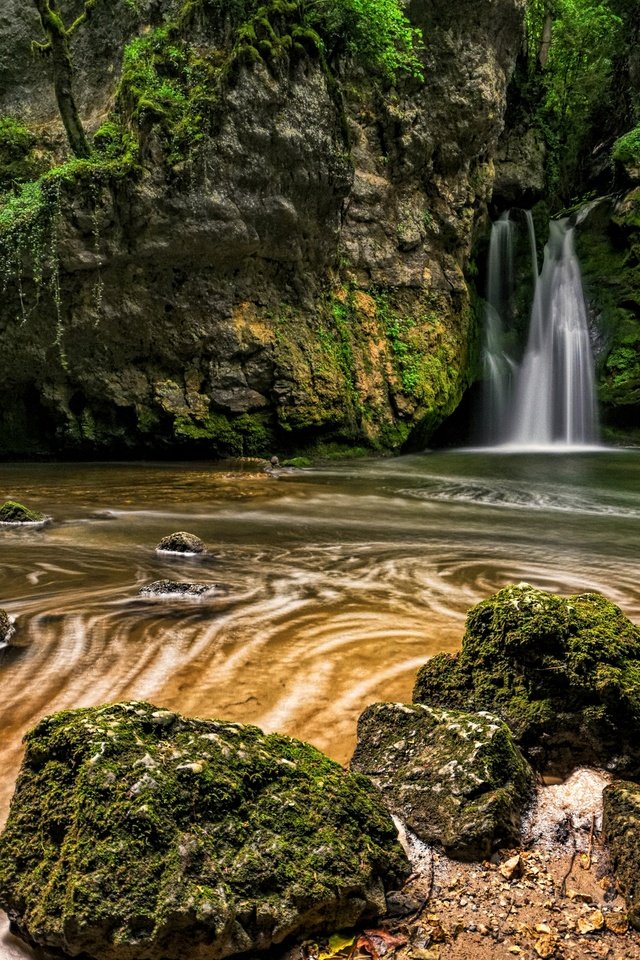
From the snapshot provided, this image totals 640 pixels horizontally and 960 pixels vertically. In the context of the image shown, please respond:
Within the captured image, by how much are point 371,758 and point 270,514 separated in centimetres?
650

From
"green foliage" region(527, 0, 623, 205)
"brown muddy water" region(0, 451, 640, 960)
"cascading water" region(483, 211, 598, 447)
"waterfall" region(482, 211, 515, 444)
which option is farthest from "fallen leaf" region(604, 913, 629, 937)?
"green foliage" region(527, 0, 623, 205)

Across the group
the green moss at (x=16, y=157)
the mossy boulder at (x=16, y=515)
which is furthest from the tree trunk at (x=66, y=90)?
the mossy boulder at (x=16, y=515)

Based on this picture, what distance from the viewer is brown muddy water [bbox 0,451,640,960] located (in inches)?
121

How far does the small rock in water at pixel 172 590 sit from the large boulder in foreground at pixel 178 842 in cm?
268

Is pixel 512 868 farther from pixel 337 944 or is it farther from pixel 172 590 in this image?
pixel 172 590

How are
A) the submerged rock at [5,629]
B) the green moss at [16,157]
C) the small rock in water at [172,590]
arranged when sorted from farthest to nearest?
the green moss at [16,157]
the small rock in water at [172,590]
the submerged rock at [5,629]

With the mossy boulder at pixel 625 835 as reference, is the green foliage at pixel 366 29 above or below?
above

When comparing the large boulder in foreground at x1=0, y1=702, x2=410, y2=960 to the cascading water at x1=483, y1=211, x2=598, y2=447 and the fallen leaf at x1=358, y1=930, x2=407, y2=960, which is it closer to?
the fallen leaf at x1=358, y1=930, x2=407, y2=960

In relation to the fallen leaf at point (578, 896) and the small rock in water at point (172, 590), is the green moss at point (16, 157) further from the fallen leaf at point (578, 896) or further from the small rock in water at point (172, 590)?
the fallen leaf at point (578, 896)

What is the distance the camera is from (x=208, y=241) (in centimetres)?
1426

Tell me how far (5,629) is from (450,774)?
2.82 metres

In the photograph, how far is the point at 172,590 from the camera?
4.70 meters

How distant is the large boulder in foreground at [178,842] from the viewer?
1534 millimetres

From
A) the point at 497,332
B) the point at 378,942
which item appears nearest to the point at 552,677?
the point at 378,942
